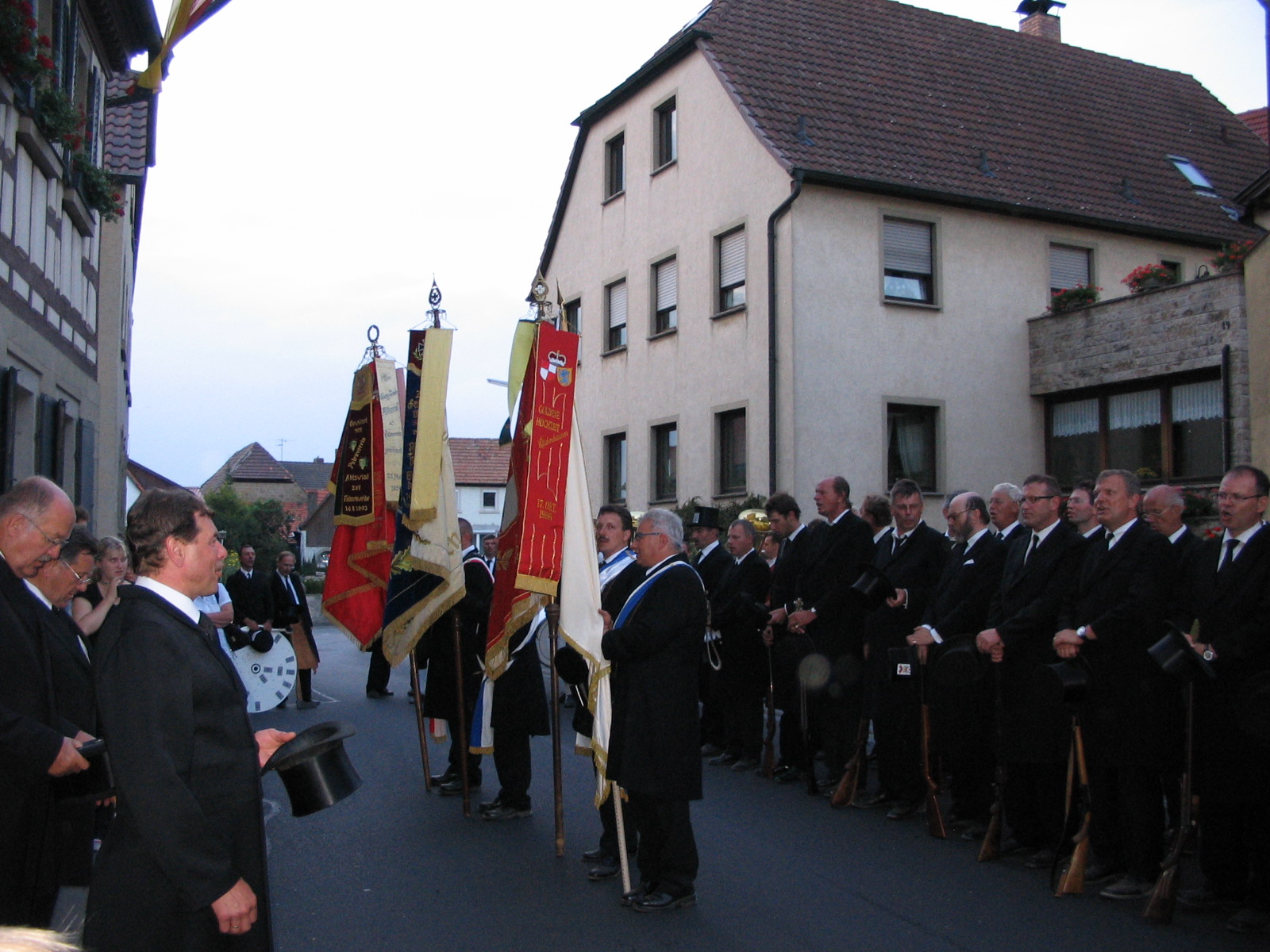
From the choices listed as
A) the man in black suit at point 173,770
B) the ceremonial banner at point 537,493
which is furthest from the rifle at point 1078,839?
the man in black suit at point 173,770

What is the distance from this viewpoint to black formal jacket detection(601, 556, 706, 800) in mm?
6051

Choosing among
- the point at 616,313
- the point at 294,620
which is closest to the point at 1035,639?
the point at 294,620

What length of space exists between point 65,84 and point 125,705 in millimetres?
12092

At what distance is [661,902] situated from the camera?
19.8 feet

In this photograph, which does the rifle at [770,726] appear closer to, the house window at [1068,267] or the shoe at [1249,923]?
the shoe at [1249,923]

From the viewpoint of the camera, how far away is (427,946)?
550 cm

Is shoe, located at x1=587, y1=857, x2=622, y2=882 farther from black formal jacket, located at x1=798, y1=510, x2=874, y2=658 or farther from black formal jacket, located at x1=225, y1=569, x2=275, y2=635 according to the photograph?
black formal jacket, located at x1=225, y1=569, x2=275, y2=635

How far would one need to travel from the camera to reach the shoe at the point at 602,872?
21.6 feet

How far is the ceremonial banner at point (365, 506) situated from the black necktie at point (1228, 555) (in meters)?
5.66

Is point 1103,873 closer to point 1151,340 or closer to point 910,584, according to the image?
point 910,584

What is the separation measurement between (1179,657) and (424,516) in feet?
15.5

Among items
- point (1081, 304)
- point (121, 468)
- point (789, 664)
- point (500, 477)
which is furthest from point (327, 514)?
point (789, 664)

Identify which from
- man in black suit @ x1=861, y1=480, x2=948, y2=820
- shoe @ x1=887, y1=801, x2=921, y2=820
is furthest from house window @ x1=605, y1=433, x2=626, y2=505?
shoe @ x1=887, y1=801, x2=921, y2=820

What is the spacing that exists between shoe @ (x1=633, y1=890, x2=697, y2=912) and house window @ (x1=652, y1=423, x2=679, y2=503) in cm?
1687
